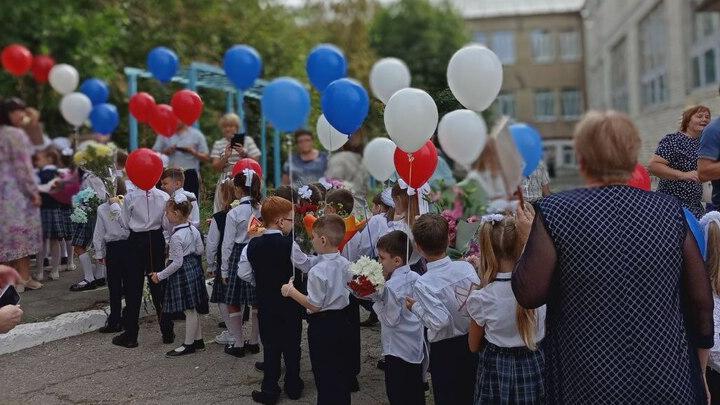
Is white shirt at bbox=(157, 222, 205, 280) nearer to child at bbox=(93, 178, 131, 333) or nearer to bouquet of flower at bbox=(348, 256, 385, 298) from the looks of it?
child at bbox=(93, 178, 131, 333)

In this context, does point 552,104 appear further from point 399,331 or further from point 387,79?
point 399,331

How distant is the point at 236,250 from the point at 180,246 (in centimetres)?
43

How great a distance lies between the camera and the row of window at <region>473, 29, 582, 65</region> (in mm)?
37188

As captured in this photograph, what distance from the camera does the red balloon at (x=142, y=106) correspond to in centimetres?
823

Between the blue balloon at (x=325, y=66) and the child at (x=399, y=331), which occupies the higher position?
the blue balloon at (x=325, y=66)

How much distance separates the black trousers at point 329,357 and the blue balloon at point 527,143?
1561 millimetres

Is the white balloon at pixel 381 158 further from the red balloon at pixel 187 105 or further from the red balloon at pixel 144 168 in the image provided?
the red balloon at pixel 187 105

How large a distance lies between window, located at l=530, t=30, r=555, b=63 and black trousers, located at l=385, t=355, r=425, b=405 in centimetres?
3595

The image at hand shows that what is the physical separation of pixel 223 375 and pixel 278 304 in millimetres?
862

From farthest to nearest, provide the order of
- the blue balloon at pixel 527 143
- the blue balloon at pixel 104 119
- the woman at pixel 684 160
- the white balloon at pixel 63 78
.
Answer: the white balloon at pixel 63 78, the blue balloon at pixel 104 119, the woman at pixel 684 160, the blue balloon at pixel 527 143

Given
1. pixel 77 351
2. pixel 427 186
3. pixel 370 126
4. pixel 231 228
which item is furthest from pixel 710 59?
pixel 77 351

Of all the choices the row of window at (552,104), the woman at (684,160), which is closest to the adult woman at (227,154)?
the woman at (684,160)

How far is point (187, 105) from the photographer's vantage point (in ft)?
24.4

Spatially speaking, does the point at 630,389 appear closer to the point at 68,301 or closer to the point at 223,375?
the point at 223,375
